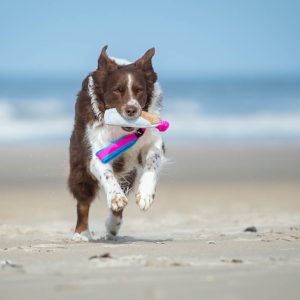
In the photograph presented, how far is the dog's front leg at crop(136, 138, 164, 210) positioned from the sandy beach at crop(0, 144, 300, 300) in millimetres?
288

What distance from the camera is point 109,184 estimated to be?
6906mm

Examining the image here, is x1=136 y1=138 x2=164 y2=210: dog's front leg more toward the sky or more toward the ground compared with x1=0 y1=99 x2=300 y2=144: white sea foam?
more toward the ground

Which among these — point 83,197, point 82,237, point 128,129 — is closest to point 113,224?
point 83,197

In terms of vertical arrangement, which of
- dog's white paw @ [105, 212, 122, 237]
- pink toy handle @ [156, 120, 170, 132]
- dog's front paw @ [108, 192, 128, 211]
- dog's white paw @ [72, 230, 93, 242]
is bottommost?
dog's white paw @ [72, 230, 93, 242]

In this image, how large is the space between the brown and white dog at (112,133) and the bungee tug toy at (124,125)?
0.15 ft

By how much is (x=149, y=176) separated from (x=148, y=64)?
1051mm

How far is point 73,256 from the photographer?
17.4 feet

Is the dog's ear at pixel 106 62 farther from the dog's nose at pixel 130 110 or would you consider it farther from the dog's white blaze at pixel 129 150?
the dog's nose at pixel 130 110

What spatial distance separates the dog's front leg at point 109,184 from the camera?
6.73m

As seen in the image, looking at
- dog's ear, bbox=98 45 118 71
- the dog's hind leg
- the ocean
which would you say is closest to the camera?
dog's ear, bbox=98 45 118 71

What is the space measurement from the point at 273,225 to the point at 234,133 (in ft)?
49.5

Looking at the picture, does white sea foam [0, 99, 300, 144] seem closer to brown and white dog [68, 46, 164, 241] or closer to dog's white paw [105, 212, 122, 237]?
dog's white paw [105, 212, 122, 237]

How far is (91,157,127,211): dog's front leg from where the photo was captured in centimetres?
673

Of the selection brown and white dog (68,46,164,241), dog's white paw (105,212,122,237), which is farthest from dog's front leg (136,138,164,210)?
dog's white paw (105,212,122,237)
